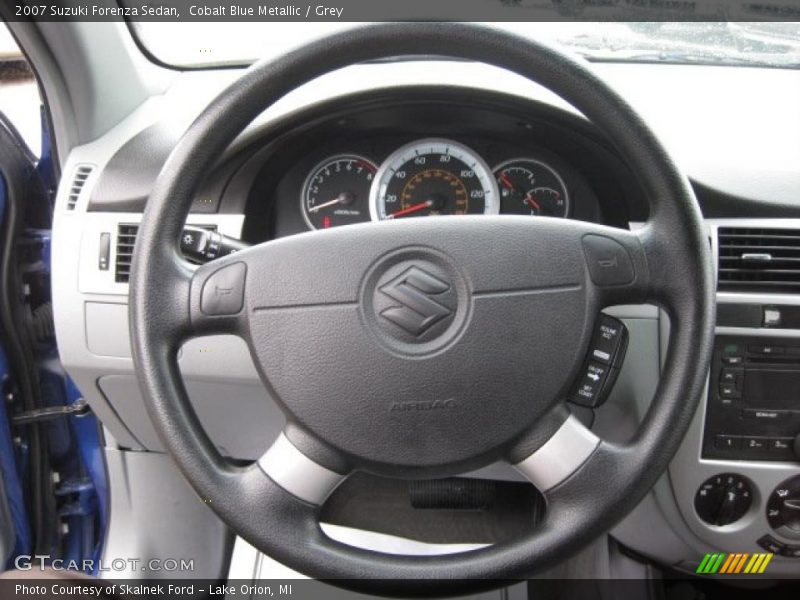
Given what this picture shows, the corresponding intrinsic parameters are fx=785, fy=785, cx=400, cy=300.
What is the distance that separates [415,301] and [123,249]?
0.65 metres

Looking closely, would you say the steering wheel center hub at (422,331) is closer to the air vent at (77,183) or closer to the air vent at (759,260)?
the air vent at (759,260)

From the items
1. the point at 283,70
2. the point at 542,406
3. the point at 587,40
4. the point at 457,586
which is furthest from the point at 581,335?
the point at 587,40

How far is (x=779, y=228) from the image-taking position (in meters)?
1.26

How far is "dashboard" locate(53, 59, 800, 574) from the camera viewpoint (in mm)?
1281

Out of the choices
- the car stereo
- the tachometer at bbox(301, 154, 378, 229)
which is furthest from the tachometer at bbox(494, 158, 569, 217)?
the car stereo

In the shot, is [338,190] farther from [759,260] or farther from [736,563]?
[736,563]

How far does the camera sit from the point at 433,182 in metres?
1.40

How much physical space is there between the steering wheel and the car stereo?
375mm

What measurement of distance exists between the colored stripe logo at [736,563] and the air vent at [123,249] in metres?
1.19

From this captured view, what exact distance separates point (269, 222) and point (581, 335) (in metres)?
0.72

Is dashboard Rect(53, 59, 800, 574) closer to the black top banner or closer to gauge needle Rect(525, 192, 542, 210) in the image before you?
gauge needle Rect(525, 192, 542, 210)

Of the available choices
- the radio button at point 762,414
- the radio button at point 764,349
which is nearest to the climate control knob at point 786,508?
the radio button at point 762,414

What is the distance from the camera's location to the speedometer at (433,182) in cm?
139

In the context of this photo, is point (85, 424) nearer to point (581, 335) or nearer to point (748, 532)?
point (581, 335)
